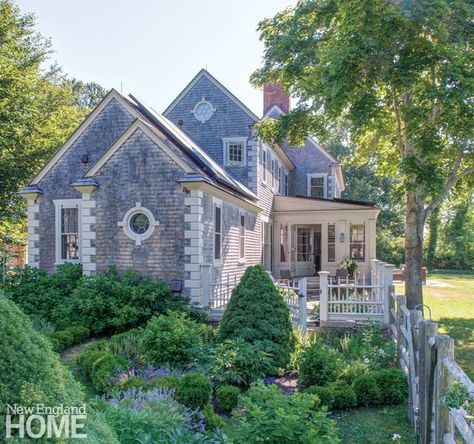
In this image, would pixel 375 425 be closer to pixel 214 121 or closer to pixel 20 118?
pixel 214 121

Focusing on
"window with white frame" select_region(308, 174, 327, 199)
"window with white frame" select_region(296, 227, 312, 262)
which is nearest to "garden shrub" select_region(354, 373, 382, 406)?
"window with white frame" select_region(296, 227, 312, 262)

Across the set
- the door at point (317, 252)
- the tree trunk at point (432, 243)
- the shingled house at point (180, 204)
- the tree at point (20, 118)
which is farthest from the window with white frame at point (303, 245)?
the tree trunk at point (432, 243)

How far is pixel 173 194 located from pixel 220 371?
5.96 meters

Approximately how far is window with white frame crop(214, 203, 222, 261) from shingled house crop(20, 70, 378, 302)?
0.03m

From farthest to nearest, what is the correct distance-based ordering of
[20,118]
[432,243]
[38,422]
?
[432,243]
[20,118]
[38,422]

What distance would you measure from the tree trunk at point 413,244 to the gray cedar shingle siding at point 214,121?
679 centimetres

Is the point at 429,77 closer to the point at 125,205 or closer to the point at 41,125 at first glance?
the point at 125,205

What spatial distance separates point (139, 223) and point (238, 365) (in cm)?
618

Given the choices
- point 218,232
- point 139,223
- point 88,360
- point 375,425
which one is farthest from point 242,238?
point 375,425

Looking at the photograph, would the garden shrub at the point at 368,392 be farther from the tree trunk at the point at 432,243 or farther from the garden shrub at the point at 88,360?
the tree trunk at the point at 432,243

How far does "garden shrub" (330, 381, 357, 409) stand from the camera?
5.77m

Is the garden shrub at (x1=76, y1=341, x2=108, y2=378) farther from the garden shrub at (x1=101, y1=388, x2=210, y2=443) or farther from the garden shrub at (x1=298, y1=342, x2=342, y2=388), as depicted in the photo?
the garden shrub at (x1=298, y1=342, x2=342, y2=388)

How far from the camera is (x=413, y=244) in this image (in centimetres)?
1148

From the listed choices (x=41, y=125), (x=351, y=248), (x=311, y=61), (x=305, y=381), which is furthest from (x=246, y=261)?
(x=41, y=125)
